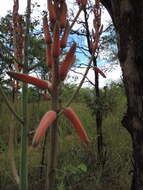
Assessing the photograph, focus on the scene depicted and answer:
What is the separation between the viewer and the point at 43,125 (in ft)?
2.34

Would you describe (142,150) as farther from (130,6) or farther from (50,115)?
(50,115)

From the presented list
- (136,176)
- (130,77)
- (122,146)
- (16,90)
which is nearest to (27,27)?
(16,90)

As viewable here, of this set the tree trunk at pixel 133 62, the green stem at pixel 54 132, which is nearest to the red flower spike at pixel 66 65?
the green stem at pixel 54 132

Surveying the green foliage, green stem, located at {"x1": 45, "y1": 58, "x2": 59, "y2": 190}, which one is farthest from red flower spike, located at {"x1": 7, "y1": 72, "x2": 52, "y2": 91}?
the green foliage

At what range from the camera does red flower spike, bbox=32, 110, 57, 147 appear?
70 centimetres

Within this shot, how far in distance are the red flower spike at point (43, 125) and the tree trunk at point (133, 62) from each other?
163cm

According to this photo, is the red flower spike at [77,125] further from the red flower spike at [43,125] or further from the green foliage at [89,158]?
the green foliage at [89,158]

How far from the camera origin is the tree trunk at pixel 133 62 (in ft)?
7.65

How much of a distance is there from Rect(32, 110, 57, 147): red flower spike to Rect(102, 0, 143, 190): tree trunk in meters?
1.63

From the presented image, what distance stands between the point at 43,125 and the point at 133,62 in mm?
1719

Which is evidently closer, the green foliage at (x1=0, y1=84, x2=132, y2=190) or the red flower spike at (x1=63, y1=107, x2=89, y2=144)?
the red flower spike at (x1=63, y1=107, x2=89, y2=144)

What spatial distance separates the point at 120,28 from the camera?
7.97 feet

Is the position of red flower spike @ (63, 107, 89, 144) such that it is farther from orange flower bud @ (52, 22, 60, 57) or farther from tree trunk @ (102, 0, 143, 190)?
tree trunk @ (102, 0, 143, 190)

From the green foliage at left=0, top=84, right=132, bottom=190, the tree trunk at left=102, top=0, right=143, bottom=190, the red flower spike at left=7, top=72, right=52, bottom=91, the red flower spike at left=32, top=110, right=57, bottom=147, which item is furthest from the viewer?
the green foliage at left=0, top=84, right=132, bottom=190
